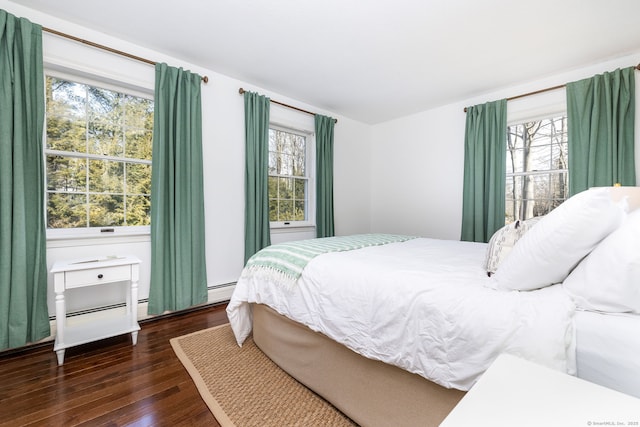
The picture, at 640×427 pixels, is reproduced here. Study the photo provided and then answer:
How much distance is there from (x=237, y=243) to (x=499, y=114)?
3390mm

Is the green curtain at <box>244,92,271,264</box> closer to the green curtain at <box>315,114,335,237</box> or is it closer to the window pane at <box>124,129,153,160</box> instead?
the green curtain at <box>315,114,335,237</box>

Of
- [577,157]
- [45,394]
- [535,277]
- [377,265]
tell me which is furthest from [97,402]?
[577,157]

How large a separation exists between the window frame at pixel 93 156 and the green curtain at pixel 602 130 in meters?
4.14

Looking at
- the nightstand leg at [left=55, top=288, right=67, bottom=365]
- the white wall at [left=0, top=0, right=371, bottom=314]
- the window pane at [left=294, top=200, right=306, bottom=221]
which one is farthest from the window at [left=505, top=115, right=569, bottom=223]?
the nightstand leg at [left=55, top=288, right=67, bottom=365]

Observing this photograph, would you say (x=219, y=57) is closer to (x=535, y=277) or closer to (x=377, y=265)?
(x=377, y=265)

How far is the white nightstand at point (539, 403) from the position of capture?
46cm

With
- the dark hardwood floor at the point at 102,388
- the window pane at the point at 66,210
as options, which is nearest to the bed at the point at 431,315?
the dark hardwood floor at the point at 102,388

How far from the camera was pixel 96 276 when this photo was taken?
1.98 m

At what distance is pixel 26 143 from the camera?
1975 millimetres

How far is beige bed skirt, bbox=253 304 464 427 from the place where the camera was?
1.09m

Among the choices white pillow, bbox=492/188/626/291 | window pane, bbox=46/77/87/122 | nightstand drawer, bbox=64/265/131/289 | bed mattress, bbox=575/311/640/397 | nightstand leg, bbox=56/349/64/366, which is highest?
window pane, bbox=46/77/87/122

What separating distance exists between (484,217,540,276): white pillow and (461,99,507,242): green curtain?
200 cm

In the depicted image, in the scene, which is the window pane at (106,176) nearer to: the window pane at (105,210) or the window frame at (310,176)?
the window pane at (105,210)

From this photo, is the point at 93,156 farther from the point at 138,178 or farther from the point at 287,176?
the point at 287,176
